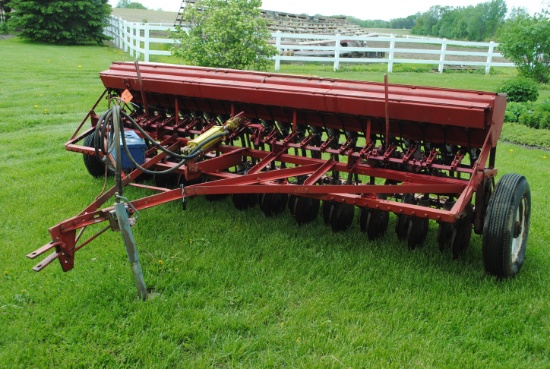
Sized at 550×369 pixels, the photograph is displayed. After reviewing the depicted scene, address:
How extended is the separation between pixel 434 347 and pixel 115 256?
2431mm

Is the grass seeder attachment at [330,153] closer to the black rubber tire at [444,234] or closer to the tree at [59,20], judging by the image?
the black rubber tire at [444,234]

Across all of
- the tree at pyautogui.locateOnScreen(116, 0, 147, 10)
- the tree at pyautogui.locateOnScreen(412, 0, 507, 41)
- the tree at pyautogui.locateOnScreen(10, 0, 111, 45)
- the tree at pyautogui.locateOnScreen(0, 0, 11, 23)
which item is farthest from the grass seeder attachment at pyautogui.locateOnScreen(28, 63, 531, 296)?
the tree at pyautogui.locateOnScreen(116, 0, 147, 10)

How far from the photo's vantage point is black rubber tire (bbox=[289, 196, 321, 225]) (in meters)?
4.97

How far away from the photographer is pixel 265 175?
4500 millimetres

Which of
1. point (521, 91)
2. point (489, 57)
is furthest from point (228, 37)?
point (489, 57)

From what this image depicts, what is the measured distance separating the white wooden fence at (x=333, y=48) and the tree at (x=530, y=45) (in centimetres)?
317

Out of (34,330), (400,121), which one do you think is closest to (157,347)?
(34,330)

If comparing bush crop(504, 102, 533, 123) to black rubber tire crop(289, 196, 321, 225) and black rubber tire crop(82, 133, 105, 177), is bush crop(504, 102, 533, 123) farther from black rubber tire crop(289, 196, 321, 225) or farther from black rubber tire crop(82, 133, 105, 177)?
black rubber tire crop(82, 133, 105, 177)

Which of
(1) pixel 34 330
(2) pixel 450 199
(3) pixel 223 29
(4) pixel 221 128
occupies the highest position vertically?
(3) pixel 223 29

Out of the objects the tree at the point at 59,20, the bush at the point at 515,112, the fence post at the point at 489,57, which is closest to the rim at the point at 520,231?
the bush at the point at 515,112

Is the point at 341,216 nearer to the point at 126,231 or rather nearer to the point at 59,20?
the point at 126,231

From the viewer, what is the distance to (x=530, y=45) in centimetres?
1614

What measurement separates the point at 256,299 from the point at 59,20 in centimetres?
2587

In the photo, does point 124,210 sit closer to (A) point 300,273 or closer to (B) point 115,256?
(B) point 115,256
